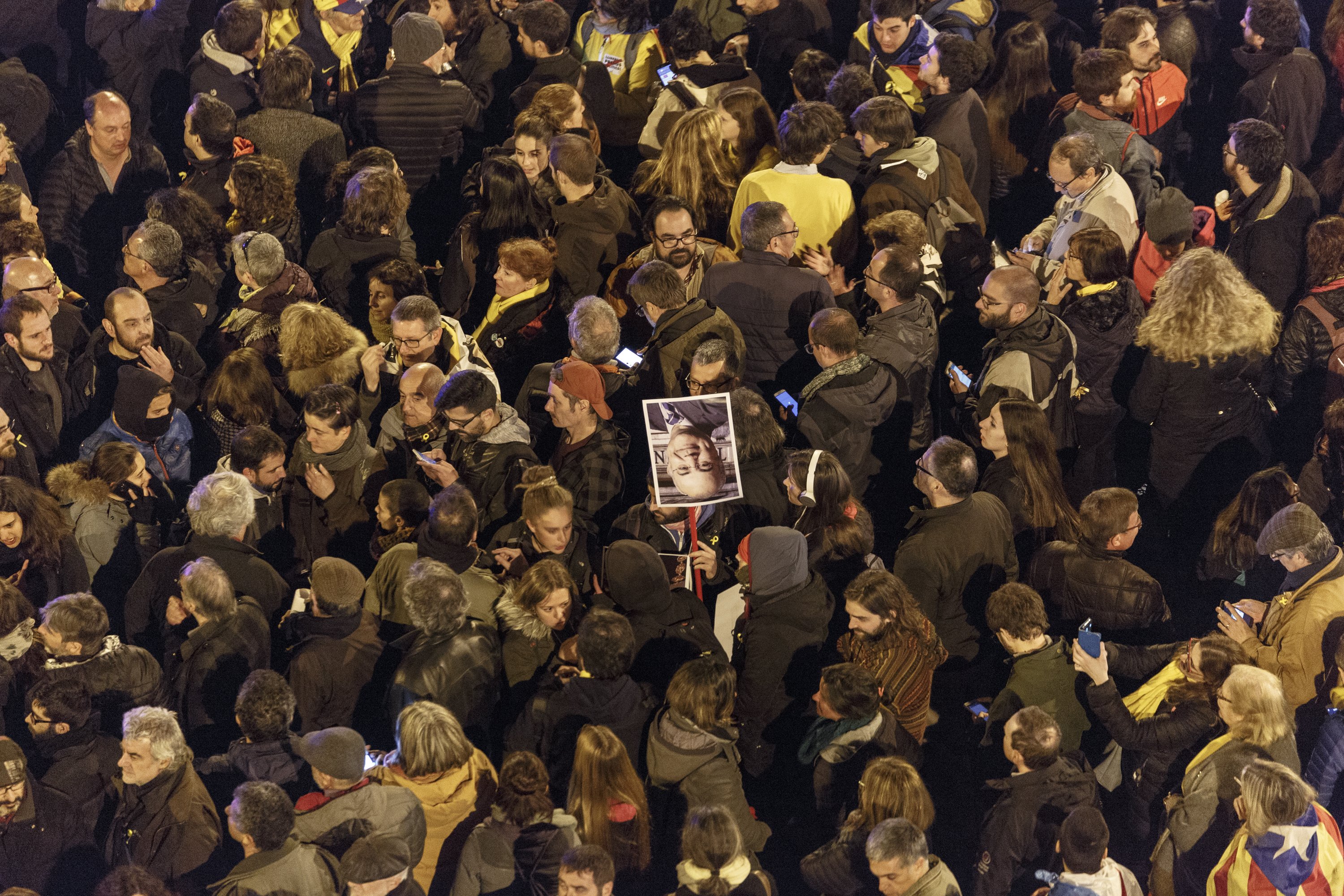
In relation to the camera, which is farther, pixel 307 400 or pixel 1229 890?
pixel 307 400

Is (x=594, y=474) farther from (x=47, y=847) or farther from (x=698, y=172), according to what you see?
(x=47, y=847)

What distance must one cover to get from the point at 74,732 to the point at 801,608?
10.6ft

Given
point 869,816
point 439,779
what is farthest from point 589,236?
point 869,816

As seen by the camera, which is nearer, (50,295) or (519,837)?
(519,837)

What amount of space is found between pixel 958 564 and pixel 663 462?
1.48 metres

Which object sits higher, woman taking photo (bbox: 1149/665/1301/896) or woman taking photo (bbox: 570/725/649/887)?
woman taking photo (bbox: 570/725/649/887)

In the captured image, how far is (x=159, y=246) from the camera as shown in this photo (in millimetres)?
8102

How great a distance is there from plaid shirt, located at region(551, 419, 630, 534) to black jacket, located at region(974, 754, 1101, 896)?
233 cm

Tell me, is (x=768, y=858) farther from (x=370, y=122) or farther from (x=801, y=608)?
(x=370, y=122)

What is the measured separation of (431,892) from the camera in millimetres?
6336

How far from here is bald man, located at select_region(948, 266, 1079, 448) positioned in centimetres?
763

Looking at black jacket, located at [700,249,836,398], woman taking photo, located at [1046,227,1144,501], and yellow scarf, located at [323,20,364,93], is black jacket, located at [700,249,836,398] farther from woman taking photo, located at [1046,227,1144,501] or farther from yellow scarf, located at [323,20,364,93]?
yellow scarf, located at [323,20,364,93]

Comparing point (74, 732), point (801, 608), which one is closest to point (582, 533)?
point (801, 608)

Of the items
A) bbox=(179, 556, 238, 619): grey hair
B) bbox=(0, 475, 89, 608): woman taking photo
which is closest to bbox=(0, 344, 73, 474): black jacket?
bbox=(0, 475, 89, 608): woman taking photo
